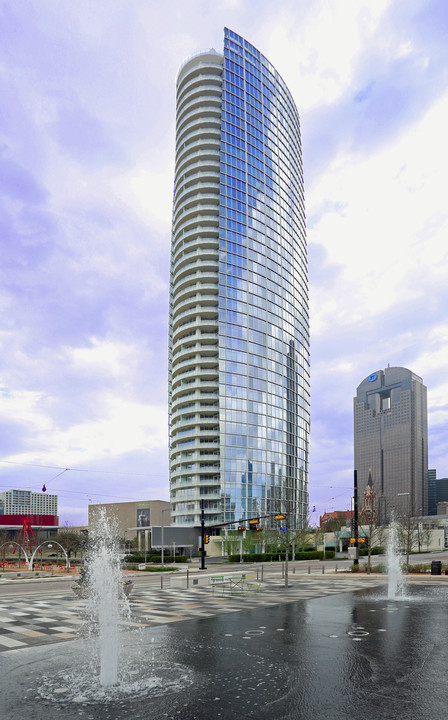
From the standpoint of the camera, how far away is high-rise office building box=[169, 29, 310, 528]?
10406cm

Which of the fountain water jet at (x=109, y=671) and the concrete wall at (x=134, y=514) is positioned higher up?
the fountain water jet at (x=109, y=671)

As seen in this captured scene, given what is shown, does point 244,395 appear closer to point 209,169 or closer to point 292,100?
point 209,169

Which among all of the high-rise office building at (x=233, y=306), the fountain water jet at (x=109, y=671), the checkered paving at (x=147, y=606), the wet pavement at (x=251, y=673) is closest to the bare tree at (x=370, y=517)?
the checkered paving at (x=147, y=606)

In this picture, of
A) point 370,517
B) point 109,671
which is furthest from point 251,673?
point 370,517

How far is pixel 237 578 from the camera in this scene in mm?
34406

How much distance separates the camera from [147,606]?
23.8 meters

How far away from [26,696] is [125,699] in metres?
1.93

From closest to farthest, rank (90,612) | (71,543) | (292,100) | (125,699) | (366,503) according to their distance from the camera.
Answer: (125,699), (90,612), (71,543), (366,503), (292,100)

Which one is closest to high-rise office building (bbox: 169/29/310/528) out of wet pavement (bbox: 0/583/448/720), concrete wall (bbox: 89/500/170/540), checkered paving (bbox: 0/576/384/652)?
concrete wall (bbox: 89/500/170/540)

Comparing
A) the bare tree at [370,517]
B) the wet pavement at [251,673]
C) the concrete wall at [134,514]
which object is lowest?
the concrete wall at [134,514]

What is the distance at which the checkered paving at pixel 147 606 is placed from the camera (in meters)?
17.2

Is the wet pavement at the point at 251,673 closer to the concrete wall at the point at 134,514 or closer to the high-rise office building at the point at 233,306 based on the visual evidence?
the high-rise office building at the point at 233,306

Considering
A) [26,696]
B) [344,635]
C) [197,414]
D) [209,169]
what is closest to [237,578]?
[344,635]

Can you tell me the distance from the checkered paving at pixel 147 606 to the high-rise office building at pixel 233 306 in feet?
226
